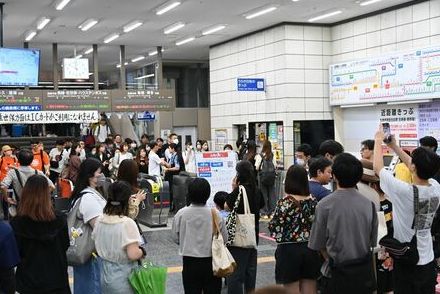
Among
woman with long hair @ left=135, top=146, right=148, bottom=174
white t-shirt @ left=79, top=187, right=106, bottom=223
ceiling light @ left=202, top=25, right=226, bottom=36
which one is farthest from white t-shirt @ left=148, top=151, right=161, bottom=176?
white t-shirt @ left=79, top=187, right=106, bottom=223

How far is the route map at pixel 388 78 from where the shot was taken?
41.0 feet

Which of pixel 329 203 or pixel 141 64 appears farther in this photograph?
pixel 141 64

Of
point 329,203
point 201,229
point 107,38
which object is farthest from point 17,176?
point 107,38

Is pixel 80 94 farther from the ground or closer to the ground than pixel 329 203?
farther from the ground

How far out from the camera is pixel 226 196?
5.63m

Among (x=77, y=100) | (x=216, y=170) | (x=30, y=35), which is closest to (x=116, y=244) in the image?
(x=216, y=170)

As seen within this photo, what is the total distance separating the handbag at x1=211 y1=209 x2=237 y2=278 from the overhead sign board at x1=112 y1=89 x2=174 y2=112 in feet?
38.0

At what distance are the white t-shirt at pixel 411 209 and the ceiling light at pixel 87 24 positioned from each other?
12.6 metres

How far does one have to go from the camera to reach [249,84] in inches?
629

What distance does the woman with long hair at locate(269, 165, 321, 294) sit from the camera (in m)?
4.53

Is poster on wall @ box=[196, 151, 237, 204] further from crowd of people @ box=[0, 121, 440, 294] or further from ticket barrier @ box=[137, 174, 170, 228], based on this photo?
crowd of people @ box=[0, 121, 440, 294]

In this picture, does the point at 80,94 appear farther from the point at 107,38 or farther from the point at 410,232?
the point at 410,232

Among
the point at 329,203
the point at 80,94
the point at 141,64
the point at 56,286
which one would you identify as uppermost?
the point at 141,64

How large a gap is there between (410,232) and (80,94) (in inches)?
503
